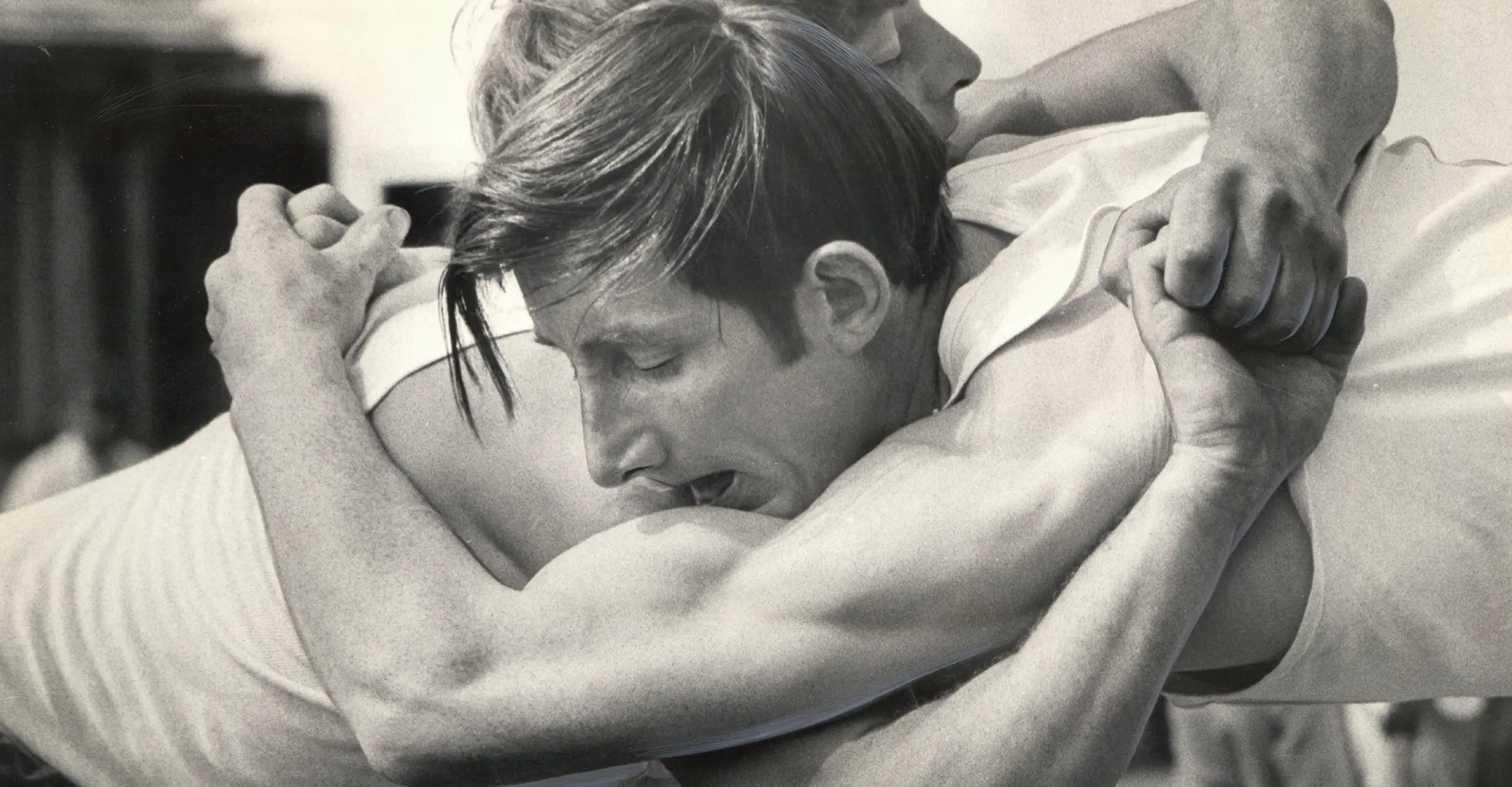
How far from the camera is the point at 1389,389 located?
3.31 ft

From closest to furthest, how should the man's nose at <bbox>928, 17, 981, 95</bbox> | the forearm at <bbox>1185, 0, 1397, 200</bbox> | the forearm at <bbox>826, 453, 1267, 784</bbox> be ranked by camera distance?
the forearm at <bbox>826, 453, 1267, 784</bbox> < the forearm at <bbox>1185, 0, 1397, 200</bbox> < the man's nose at <bbox>928, 17, 981, 95</bbox>

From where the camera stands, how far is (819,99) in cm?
99

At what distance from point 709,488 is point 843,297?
0.51 ft

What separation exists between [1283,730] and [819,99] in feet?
2.06

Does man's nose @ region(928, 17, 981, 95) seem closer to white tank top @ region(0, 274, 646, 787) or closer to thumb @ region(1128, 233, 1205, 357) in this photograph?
thumb @ region(1128, 233, 1205, 357)

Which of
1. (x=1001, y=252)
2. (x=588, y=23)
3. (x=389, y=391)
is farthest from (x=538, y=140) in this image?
(x=1001, y=252)

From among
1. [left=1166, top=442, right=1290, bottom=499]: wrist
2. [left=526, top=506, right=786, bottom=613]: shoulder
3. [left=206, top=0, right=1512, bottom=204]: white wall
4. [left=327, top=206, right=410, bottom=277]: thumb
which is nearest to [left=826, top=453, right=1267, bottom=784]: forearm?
[left=1166, top=442, right=1290, bottom=499]: wrist

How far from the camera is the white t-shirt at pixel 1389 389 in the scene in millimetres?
981

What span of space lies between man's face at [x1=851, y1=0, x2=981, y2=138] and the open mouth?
0.29 m

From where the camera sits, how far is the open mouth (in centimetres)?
101

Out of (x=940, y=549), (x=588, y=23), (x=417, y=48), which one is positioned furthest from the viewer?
(x=417, y=48)

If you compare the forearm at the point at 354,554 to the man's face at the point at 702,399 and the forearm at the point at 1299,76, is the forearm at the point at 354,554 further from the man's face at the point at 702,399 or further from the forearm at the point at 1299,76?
the forearm at the point at 1299,76

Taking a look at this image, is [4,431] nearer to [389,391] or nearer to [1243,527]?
[389,391]

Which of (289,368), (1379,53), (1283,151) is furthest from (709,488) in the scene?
(1379,53)
